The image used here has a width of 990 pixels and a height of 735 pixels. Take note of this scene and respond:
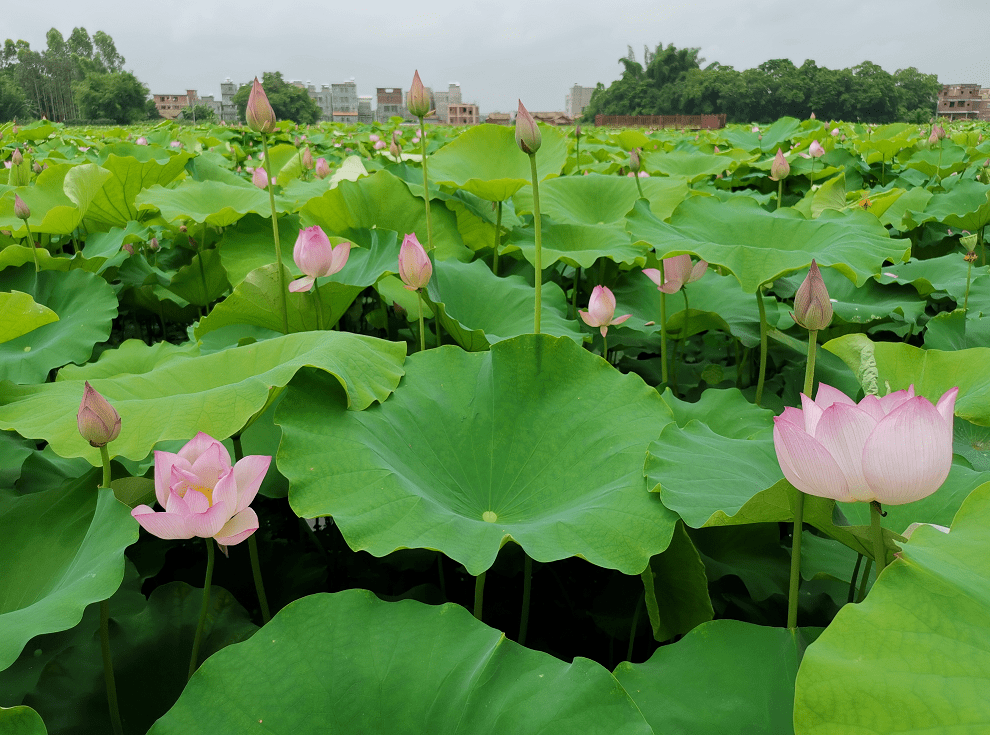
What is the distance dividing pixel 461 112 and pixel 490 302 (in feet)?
135

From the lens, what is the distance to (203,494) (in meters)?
0.80

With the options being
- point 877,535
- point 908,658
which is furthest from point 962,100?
point 908,658

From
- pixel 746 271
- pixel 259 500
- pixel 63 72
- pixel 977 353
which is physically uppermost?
pixel 63 72

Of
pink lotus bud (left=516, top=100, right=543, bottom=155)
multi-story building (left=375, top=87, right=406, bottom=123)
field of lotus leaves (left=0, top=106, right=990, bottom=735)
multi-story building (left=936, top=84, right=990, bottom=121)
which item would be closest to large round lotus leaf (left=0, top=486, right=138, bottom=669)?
field of lotus leaves (left=0, top=106, right=990, bottom=735)

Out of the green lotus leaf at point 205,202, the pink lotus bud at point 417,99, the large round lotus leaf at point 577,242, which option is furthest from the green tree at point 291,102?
the pink lotus bud at point 417,99

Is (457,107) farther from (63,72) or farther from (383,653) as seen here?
(63,72)

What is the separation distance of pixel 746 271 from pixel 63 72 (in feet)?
277

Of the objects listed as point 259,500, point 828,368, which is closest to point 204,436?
point 259,500

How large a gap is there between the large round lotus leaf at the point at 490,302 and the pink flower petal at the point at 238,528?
755mm

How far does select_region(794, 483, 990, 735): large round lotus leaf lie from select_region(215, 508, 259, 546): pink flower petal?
61 cm

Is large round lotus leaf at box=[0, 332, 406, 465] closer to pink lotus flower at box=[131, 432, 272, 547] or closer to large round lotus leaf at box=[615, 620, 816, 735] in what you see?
pink lotus flower at box=[131, 432, 272, 547]

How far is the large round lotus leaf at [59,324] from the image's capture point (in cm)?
157

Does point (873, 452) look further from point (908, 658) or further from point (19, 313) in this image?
point (19, 313)

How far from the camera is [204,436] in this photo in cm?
83
